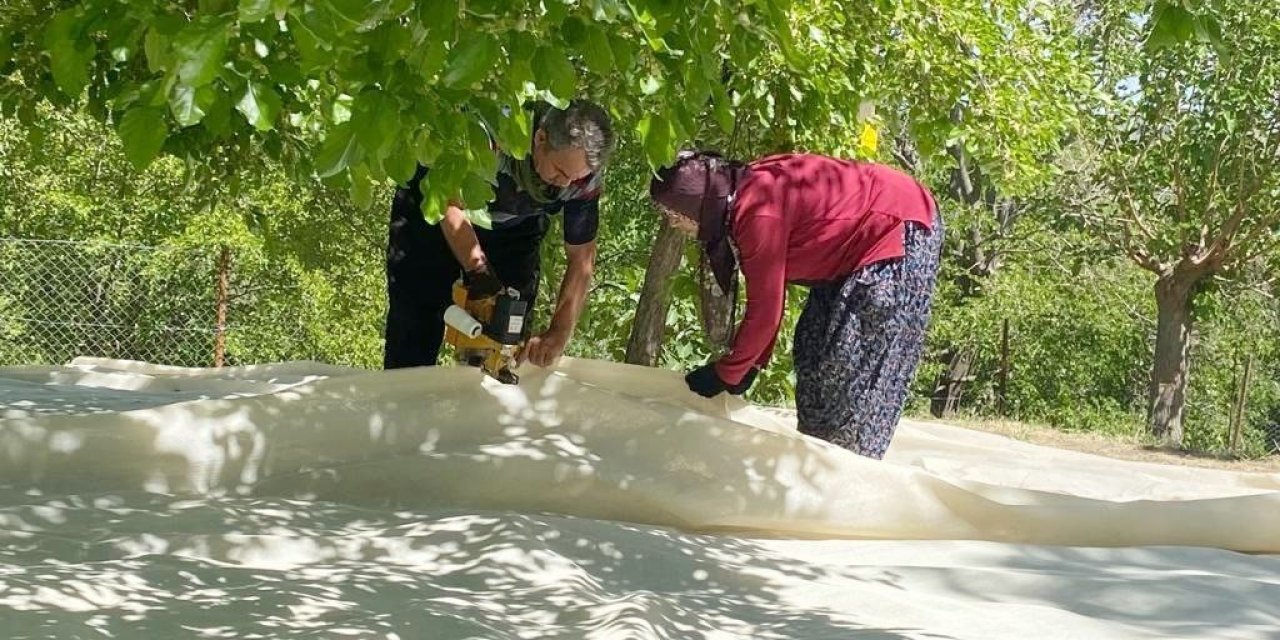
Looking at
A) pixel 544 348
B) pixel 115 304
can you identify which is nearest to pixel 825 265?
pixel 544 348

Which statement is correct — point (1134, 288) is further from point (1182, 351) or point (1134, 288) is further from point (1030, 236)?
point (1182, 351)

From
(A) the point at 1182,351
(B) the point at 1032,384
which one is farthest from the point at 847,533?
(B) the point at 1032,384

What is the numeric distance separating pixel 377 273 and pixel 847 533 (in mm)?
9912

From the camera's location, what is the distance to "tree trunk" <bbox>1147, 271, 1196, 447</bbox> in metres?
13.4

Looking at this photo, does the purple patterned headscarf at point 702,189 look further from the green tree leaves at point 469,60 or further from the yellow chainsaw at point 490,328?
the green tree leaves at point 469,60

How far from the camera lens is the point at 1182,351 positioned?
13836 mm

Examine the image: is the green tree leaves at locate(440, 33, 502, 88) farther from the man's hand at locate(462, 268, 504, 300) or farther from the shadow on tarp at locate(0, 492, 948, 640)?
the man's hand at locate(462, 268, 504, 300)

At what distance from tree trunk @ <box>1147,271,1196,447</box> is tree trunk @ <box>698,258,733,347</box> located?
1022 cm

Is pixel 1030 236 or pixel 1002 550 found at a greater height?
pixel 1030 236

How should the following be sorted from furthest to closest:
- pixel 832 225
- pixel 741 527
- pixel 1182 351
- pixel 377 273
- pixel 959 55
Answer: pixel 1182 351
pixel 377 273
pixel 959 55
pixel 832 225
pixel 741 527

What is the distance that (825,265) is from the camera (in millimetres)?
3664

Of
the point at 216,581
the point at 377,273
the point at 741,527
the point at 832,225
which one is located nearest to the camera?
the point at 216,581

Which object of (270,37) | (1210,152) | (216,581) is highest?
(1210,152)

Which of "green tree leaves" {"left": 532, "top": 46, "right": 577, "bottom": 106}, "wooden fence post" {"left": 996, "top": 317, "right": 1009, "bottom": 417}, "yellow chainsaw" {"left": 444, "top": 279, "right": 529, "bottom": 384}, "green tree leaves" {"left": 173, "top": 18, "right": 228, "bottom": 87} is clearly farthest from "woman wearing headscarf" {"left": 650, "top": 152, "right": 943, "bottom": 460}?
"wooden fence post" {"left": 996, "top": 317, "right": 1009, "bottom": 417}
